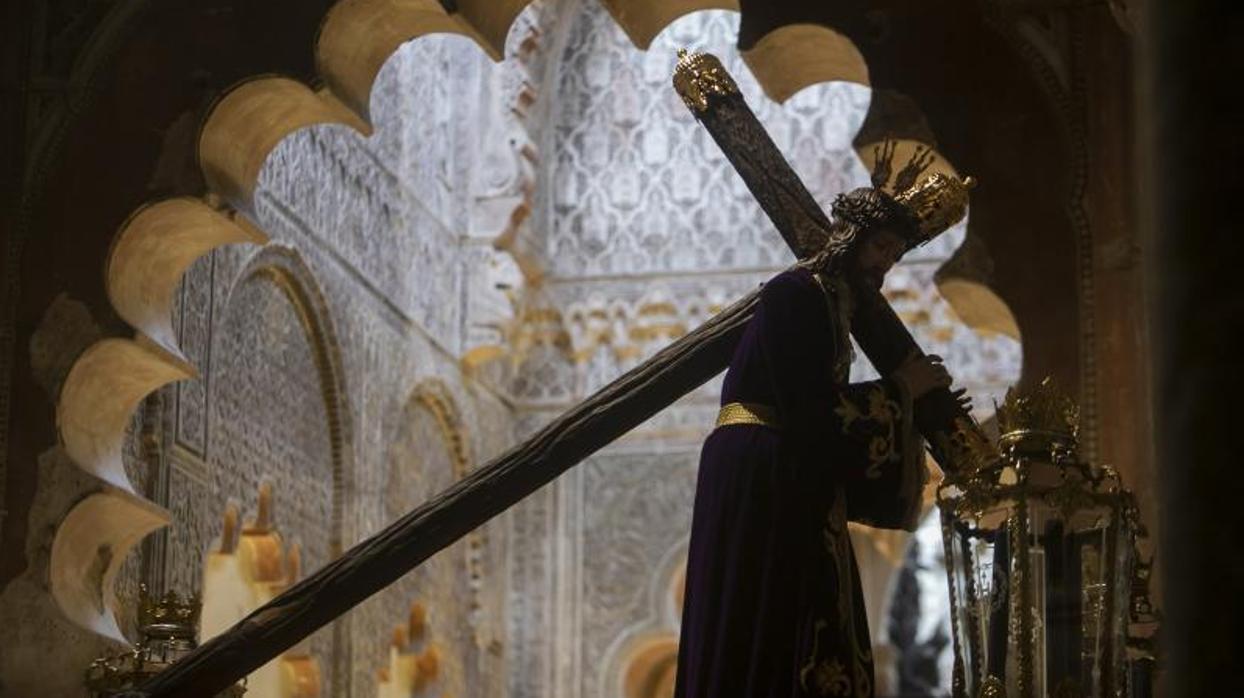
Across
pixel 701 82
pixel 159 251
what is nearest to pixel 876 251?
pixel 701 82

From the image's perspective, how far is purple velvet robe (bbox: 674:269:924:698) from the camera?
482cm

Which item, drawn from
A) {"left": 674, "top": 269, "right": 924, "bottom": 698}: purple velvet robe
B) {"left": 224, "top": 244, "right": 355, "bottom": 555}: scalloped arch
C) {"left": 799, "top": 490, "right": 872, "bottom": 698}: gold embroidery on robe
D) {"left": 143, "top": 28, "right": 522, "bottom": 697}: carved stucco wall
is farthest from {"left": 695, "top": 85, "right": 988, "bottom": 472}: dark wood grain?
{"left": 224, "top": 244, "right": 355, "bottom": 555}: scalloped arch

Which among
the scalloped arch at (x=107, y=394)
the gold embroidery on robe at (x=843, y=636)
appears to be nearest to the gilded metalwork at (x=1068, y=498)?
the gold embroidery on robe at (x=843, y=636)

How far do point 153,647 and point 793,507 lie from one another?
6.09 feet

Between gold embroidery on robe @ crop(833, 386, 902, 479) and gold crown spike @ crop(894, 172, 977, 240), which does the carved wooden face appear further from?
gold embroidery on robe @ crop(833, 386, 902, 479)

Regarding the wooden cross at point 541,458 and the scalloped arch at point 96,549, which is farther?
the scalloped arch at point 96,549

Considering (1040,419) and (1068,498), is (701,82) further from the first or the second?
(1068,498)

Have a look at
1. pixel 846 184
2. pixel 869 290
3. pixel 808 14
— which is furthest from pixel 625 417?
pixel 846 184

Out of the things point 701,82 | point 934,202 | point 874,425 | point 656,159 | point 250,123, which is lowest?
point 874,425

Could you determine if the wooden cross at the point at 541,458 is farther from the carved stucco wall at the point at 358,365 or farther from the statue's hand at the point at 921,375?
the carved stucco wall at the point at 358,365

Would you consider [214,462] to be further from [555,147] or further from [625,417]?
[555,147]

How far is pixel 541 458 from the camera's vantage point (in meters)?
5.53

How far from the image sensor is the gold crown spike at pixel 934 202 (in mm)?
5082

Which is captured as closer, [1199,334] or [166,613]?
[1199,334]
